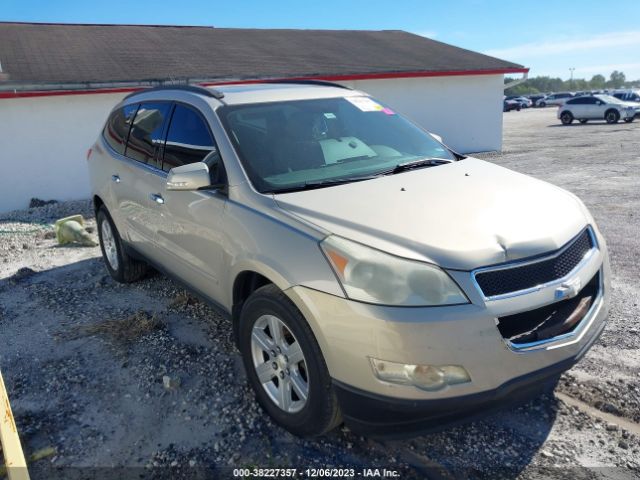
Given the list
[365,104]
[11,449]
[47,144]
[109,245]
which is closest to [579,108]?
[47,144]

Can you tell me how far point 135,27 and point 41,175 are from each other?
29.6 feet

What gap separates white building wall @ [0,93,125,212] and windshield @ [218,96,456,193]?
9832 mm

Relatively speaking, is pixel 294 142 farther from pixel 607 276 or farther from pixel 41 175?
pixel 41 175

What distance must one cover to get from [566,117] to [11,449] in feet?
104

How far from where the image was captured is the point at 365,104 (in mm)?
4254

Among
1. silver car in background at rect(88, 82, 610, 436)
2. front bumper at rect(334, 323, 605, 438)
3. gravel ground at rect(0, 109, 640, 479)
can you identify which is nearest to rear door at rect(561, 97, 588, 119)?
gravel ground at rect(0, 109, 640, 479)

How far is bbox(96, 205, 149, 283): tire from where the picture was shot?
5.43m

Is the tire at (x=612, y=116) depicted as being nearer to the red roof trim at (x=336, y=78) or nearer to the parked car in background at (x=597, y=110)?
the parked car in background at (x=597, y=110)

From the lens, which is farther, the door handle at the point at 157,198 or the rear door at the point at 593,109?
the rear door at the point at 593,109

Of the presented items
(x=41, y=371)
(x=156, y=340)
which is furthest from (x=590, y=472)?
(x=41, y=371)

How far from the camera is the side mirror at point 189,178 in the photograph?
323 centimetres

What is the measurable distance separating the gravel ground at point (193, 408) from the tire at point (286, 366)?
0.19 meters

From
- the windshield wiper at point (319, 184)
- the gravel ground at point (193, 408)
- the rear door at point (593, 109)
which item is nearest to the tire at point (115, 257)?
the gravel ground at point (193, 408)

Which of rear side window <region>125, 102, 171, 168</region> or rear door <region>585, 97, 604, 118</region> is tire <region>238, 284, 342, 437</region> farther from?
rear door <region>585, 97, 604, 118</region>
